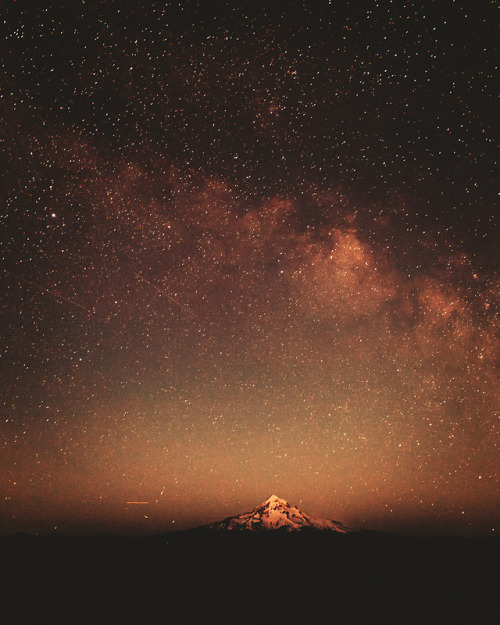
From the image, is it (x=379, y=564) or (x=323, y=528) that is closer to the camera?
(x=379, y=564)

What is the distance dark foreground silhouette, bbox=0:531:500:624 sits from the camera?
39594 millimetres

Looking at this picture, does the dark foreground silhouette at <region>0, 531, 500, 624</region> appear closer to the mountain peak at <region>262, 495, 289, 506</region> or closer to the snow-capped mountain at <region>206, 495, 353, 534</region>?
the snow-capped mountain at <region>206, 495, 353, 534</region>

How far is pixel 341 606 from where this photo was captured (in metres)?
42.8

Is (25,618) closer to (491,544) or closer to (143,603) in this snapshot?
(143,603)

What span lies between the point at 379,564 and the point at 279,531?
48.5m

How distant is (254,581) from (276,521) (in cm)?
6540

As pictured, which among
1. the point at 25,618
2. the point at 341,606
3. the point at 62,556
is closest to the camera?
the point at 25,618

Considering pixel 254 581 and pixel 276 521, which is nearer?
pixel 254 581

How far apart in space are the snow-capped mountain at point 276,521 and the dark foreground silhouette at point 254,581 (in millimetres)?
16798

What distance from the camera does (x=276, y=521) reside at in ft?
393

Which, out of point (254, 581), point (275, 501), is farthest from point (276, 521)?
point (254, 581)

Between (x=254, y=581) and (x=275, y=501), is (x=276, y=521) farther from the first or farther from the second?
(x=254, y=581)

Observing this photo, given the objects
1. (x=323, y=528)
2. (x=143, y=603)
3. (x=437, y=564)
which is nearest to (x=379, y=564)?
(x=437, y=564)

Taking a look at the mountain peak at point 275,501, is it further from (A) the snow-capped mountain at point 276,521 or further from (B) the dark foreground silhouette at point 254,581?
(B) the dark foreground silhouette at point 254,581
